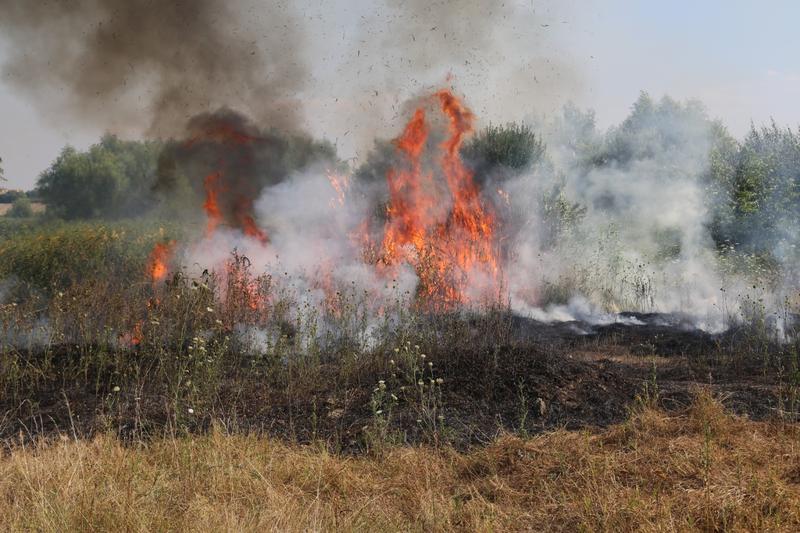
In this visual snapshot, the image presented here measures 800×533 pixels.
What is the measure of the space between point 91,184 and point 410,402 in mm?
34773

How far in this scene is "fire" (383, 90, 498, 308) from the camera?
43.2 feet

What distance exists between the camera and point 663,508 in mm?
3705

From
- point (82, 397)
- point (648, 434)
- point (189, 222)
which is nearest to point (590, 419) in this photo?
point (648, 434)

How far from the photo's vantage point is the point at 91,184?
35.7 m

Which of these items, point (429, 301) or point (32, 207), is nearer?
point (429, 301)

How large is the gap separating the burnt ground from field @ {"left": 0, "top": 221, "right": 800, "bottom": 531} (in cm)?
3

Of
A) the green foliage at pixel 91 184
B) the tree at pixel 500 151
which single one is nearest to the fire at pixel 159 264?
the tree at pixel 500 151

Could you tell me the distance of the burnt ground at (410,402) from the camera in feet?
17.8

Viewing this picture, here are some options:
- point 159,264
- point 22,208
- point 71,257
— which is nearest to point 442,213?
point 159,264

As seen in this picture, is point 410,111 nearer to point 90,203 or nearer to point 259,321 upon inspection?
point 259,321

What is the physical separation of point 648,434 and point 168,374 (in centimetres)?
473

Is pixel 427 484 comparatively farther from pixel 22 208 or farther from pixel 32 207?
pixel 32 207

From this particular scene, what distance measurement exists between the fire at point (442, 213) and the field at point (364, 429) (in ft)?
11.5

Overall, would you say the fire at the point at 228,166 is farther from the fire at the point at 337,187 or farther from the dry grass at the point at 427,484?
the dry grass at the point at 427,484
